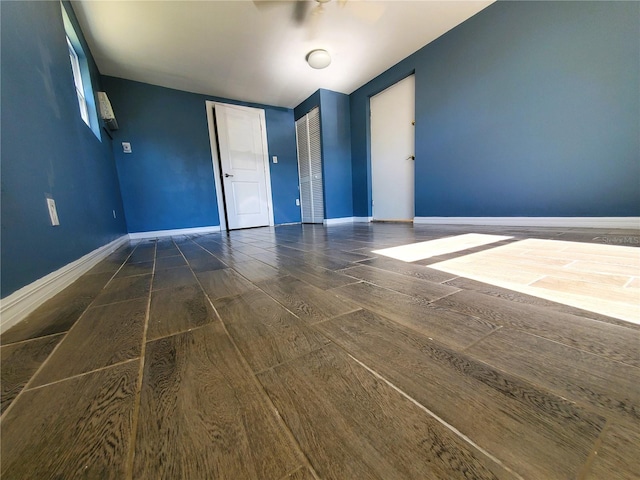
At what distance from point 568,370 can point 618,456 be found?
0.18 metres

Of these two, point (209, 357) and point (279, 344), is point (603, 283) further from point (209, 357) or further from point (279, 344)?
point (209, 357)

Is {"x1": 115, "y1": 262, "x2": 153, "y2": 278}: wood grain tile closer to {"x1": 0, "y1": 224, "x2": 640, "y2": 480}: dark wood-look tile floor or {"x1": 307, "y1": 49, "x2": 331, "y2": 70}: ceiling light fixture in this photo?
{"x1": 0, "y1": 224, "x2": 640, "y2": 480}: dark wood-look tile floor

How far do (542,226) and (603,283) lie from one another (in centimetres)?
197

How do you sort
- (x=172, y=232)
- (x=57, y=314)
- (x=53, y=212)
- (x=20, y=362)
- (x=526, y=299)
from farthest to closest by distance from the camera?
(x=172, y=232) → (x=53, y=212) → (x=57, y=314) → (x=526, y=299) → (x=20, y=362)

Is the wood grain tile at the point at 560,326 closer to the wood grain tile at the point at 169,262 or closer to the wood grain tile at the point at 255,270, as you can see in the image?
the wood grain tile at the point at 255,270

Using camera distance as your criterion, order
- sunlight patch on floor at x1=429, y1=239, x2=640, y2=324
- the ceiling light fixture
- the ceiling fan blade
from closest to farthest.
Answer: sunlight patch on floor at x1=429, y1=239, x2=640, y2=324, the ceiling fan blade, the ceiling light fixture

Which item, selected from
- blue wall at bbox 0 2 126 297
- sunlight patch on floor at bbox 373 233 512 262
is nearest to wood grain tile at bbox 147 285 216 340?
blue wall at bbox 0 2 126 297

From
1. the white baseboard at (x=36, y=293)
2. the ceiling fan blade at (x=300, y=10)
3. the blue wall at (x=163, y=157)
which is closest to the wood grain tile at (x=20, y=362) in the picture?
the white baseboard at (x=36, y=293)

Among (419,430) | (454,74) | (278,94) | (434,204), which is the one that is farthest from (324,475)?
(278,94)

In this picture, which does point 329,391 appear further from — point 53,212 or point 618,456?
point 53,212

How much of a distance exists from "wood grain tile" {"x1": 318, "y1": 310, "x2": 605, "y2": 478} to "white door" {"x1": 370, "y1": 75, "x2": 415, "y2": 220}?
135 inches

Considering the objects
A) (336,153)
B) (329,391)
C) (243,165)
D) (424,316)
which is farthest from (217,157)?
(329,391)

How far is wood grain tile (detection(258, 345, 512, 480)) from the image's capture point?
0.93 ft

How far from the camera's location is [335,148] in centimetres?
427
